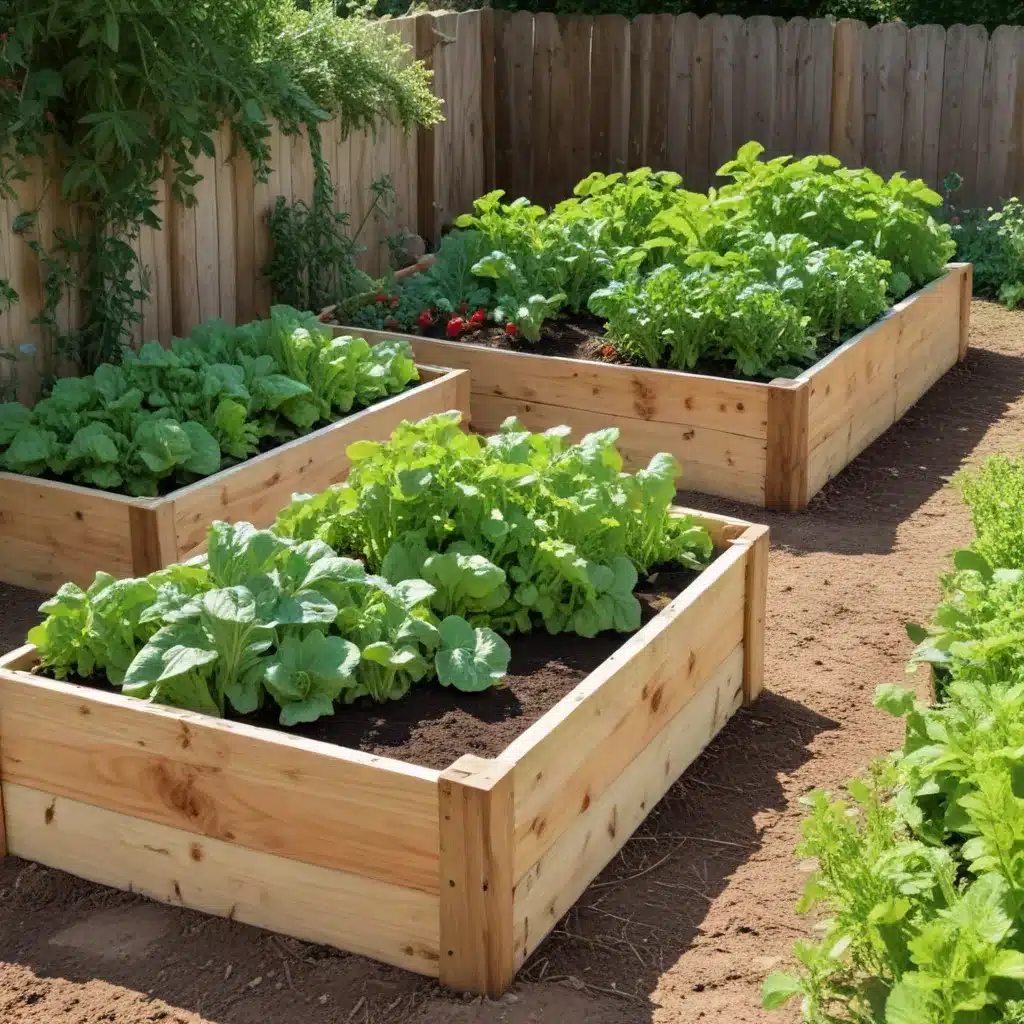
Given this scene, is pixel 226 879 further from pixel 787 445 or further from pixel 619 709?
pixel 787 445

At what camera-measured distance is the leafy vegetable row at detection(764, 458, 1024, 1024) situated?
93.8 inches

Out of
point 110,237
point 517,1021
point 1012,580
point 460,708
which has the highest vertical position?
point 110,237

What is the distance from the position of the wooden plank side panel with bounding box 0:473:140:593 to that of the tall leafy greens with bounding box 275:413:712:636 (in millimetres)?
1028

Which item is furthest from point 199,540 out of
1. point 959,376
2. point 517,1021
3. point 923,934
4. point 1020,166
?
point 1020,166

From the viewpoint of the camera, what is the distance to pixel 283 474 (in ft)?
18.5

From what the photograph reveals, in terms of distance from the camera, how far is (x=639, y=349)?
6.74 metres

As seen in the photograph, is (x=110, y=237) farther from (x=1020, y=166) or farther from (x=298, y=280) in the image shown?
(x=1020, y=166)

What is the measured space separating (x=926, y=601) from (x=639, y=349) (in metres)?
1.89

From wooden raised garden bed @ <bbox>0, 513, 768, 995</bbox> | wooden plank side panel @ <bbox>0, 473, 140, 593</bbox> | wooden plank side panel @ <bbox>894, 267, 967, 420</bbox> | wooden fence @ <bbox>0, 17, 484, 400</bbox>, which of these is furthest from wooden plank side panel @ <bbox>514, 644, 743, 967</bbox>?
wooden plank side panel @ <bbox>894, 267, 967, 420</bbox>

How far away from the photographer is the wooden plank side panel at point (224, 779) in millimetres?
3238

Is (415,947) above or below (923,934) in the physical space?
below

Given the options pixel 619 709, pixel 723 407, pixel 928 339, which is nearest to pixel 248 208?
pixel 723 407

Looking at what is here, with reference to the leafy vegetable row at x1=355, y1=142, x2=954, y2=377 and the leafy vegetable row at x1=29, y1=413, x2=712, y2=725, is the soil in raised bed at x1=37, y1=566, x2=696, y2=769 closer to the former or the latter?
the leafy vegetable row at x1=29, y1=413, x2=712, y2=725

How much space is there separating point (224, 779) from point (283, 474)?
2.34 metres
